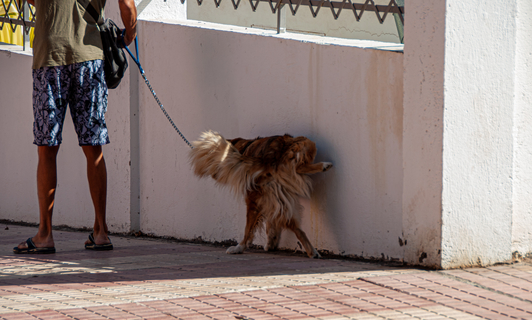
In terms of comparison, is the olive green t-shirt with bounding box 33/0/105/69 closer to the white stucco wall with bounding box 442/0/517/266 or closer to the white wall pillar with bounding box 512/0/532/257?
the white stucco wall with bounding box 442/0/517/266

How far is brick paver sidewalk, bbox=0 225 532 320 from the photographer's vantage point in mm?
2979

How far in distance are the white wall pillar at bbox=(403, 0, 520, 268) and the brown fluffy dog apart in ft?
2.14

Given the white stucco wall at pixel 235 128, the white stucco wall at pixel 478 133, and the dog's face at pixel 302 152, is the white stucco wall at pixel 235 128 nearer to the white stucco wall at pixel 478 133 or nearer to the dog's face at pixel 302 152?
the dog's face at pixel 302 152

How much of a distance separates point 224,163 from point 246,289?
1.12 m

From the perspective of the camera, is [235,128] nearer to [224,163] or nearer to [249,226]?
[224,163]

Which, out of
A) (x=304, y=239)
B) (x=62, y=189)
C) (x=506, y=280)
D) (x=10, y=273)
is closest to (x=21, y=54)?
(x=62, y=189)

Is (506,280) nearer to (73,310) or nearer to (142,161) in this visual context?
(73,310)

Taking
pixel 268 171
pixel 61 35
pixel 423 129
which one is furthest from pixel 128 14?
pixel 423 129

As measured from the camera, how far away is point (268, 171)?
427cm

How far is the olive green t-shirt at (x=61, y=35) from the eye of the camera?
4367mm

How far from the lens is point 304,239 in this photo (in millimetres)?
4289

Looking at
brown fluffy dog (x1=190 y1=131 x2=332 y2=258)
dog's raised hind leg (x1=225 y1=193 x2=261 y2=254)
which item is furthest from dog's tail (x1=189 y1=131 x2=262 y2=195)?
dog's raised hind leg (x1=225 y1=193 x2=261 y2=254)

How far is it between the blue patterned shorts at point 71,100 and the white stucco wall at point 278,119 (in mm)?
822

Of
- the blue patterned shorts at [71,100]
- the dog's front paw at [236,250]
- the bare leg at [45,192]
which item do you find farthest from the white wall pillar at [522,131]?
the bare leg at [45,192]
